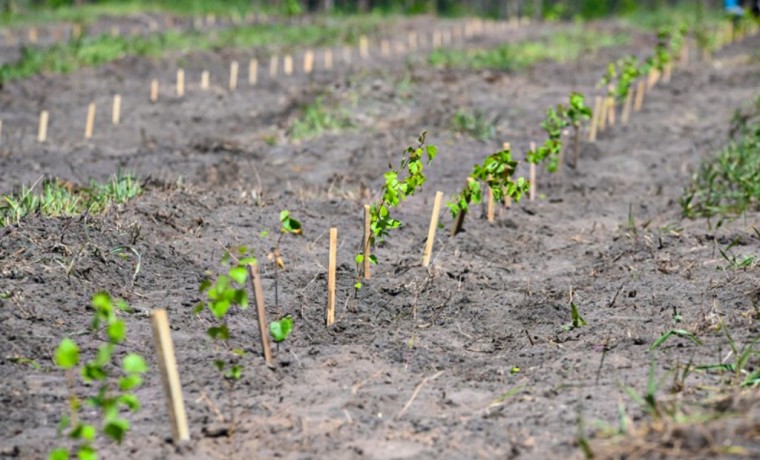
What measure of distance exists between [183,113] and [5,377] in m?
9.18

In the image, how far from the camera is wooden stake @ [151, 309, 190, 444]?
3.54 metres

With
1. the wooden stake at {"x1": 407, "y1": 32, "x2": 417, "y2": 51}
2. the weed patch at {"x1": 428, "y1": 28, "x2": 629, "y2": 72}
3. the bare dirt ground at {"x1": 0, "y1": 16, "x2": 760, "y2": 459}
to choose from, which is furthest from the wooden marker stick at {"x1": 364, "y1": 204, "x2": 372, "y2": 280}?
the wooden stake at {"x1": 407, "y1": 32, "x2": 417, "y2": 51}

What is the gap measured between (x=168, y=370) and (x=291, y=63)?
1542 cm

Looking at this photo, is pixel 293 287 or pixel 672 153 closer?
pixel 293 287

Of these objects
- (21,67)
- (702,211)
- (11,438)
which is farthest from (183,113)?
(11,438)

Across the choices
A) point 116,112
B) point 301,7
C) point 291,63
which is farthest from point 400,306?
point 301,7

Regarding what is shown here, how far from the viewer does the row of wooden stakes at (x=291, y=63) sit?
11.9 m

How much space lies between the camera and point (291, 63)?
730 inches

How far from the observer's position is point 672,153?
34.4 feet

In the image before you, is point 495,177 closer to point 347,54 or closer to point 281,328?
point 281,328

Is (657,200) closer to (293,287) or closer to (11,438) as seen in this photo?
(293,287)

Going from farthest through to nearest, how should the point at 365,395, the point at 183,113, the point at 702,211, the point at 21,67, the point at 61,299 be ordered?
the point at 21,67, the point at 183,113, the point at 702,211, the point at 61,299, the point at 365,395

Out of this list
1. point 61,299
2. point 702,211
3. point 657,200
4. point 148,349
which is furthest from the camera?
A: point 657,200

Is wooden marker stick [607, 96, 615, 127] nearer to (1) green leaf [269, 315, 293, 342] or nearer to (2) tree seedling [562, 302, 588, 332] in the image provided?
(2) tree seedling [562, 302, 588, 332]
